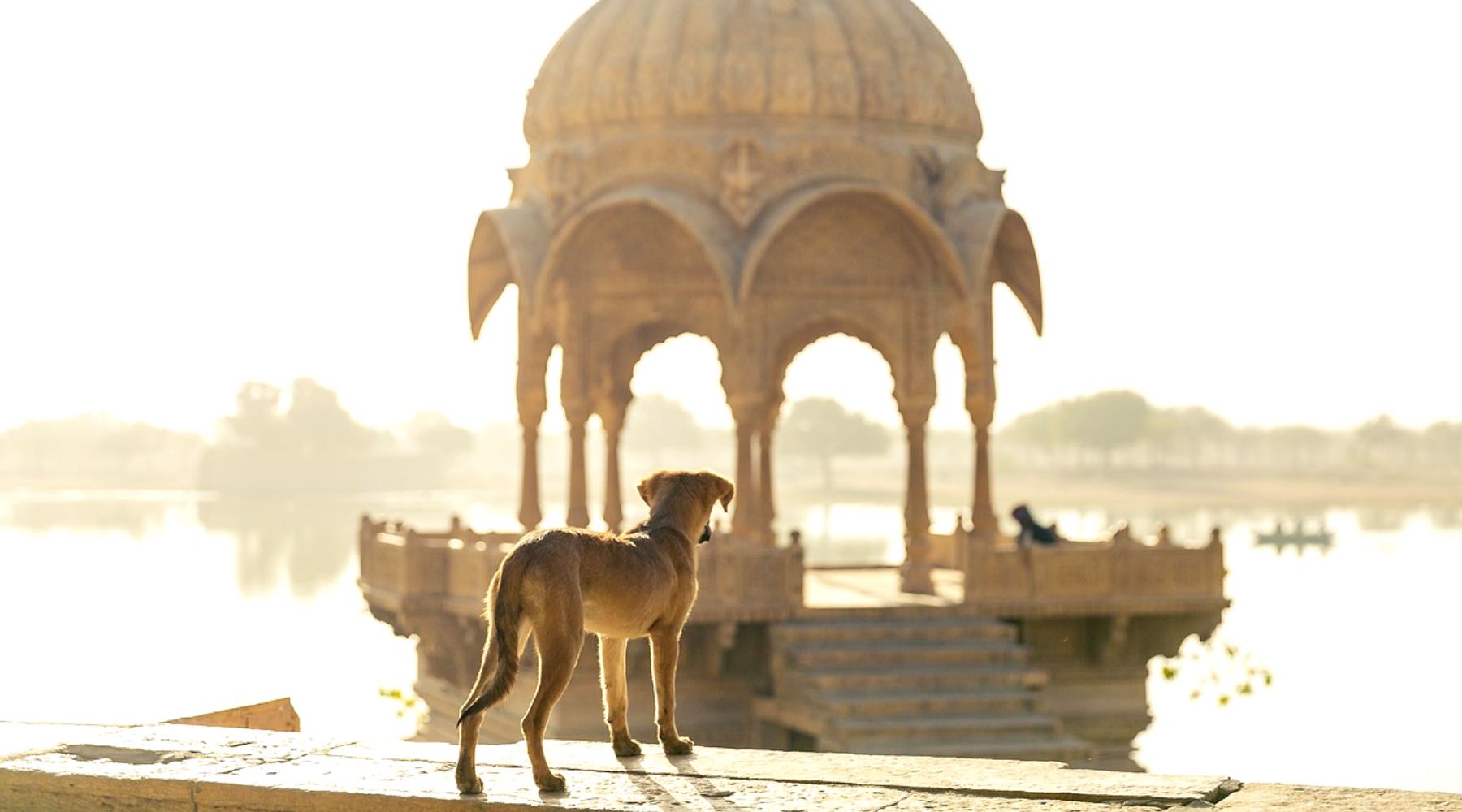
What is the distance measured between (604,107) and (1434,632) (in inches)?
1268

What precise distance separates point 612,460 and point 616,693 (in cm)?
1398

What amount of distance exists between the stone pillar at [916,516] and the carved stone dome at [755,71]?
250cm

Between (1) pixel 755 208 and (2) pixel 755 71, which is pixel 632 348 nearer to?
(1) pixel 755 208

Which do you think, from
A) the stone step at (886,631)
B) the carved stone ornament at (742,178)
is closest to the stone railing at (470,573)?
the stone step at (886,631)

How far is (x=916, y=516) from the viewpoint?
18.9 metres

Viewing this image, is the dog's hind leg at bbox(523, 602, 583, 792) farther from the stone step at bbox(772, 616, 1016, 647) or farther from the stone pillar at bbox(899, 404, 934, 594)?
the stone pillar at bbox(899, 404, 934, 594)

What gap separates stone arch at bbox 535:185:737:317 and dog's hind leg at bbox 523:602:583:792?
10.8 metres

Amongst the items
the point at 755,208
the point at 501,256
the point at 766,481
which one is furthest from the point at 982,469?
the point at 501,256

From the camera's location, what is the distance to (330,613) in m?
44.8

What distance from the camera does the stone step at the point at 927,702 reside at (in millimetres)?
14719

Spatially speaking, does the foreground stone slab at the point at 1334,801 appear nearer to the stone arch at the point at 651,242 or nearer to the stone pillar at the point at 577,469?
the stone arch at the point at 651,242

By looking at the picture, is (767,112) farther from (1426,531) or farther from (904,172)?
(1426,531)

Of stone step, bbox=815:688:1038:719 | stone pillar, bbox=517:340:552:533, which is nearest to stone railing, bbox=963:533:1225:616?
stone step, bbox=815:688:1038:719

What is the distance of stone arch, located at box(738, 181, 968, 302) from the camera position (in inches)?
680
